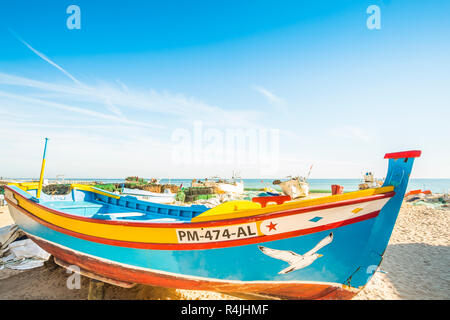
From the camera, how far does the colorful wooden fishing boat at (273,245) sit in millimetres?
3061

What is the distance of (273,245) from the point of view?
317 cm

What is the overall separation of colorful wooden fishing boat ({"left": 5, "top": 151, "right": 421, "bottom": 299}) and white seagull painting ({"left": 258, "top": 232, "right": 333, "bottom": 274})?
0.05 ft

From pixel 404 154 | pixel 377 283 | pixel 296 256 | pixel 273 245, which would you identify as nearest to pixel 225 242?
pixel 273 245

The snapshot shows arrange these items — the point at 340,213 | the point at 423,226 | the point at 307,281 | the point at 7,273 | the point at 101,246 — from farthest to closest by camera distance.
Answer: the point at 423,226
the point at 7,273
the point at 101,246
the point at 307,281
the point at 340,213

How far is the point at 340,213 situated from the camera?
3.03 meters

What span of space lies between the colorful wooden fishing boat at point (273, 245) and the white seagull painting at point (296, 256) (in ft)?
0.05

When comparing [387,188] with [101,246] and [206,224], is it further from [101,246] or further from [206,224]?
[101,246]

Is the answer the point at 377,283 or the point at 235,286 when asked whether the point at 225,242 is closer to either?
the point at 235,286

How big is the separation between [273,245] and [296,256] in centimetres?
39

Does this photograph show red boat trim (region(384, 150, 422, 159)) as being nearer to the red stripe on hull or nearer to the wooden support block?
the red stripe on hull

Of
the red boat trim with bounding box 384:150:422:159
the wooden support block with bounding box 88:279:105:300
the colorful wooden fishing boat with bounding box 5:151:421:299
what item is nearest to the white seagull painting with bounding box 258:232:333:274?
the colorful wooden fishing boat with bounding box 5:151:421:299

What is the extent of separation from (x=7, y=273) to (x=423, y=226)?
61.0 ft

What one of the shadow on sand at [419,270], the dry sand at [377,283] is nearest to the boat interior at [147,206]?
the dry sand at [377,283]
